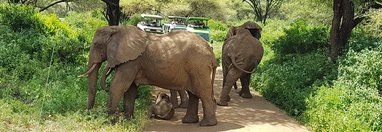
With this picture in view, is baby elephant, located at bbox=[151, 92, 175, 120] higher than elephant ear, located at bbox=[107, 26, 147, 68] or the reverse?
the reverse

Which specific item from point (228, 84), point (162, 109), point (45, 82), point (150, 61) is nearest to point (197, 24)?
point (228, 84)

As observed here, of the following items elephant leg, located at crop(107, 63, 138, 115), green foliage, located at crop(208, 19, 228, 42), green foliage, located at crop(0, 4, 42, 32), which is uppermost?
green foliage, located at crop(0, 4, 42, 32)

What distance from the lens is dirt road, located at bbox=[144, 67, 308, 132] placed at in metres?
8.23

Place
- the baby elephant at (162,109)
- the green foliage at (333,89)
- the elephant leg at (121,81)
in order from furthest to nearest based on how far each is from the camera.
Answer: the baby elephant at (162,109) → the elephant leg at (121,81) → the green foliage at (333,89)

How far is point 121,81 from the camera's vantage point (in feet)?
25.5

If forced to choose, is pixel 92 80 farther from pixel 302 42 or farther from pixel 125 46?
pixel 302 42

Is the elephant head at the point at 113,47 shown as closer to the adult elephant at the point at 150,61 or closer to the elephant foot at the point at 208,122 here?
the adult elephant at the point at 150,61

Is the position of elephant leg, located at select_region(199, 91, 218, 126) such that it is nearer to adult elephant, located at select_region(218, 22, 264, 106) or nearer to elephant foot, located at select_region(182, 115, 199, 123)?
elephant foot, located at select_region(182, 115, 199, 123)

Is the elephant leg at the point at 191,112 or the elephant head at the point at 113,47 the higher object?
the elephant head at the point at 113,47

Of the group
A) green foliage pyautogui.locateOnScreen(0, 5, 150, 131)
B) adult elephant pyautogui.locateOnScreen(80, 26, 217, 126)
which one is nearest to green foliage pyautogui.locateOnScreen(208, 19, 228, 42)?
green foliage pyautogui.locateOnScreen(0, 5, 150, 131)

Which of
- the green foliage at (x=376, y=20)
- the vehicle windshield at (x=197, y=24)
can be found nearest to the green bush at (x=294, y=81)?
the green foliage at (x=376, y=20)

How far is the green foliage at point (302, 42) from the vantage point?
15.3m

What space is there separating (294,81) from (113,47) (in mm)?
5259

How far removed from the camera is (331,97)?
8.77 metres
